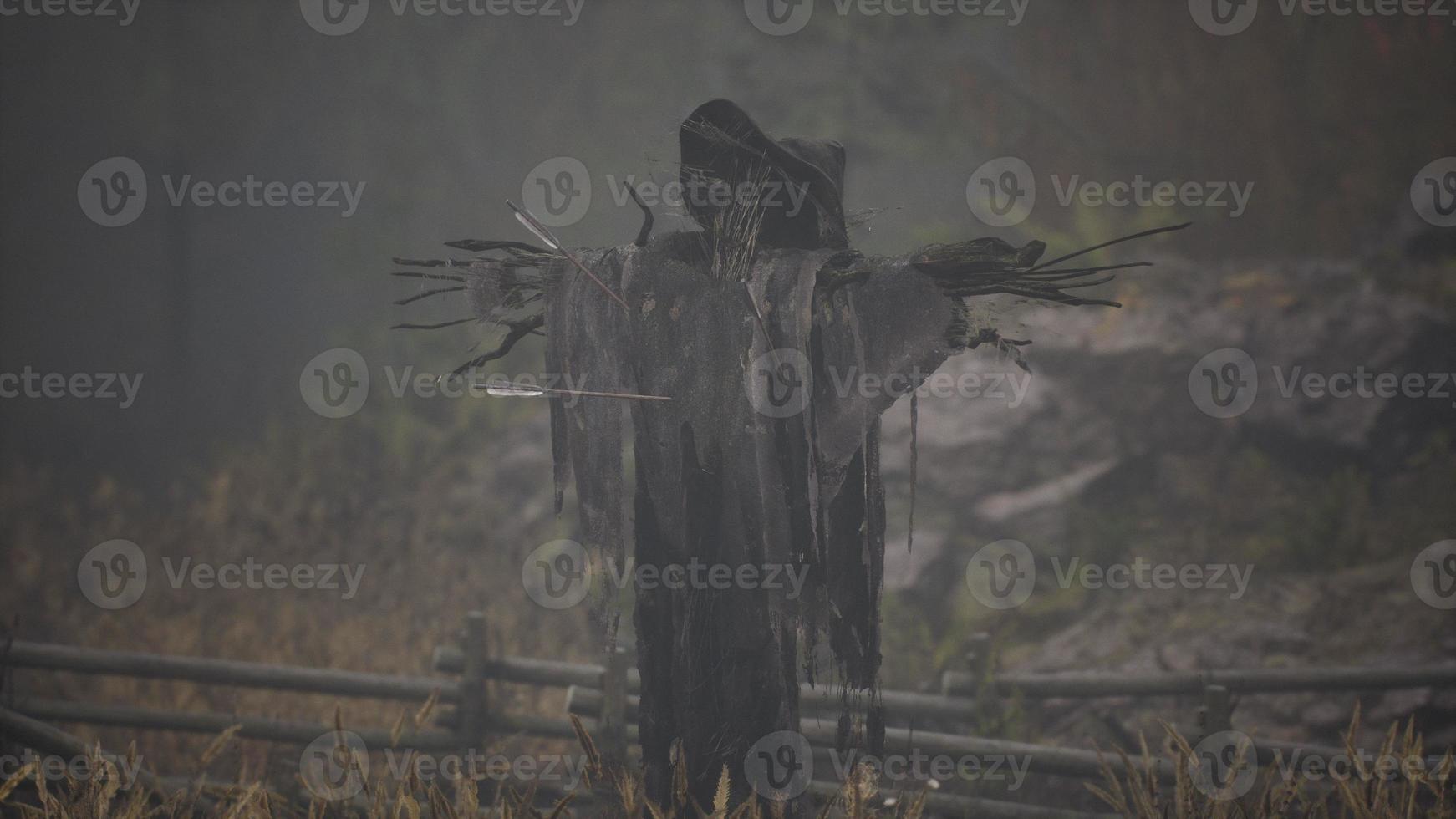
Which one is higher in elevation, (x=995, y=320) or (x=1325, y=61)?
(x=1325, y=61)

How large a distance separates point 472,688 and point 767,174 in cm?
400

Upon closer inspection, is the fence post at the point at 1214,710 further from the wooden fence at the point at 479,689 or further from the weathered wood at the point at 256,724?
the weathered wood at the point at 256,724

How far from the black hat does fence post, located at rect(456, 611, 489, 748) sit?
3443mm

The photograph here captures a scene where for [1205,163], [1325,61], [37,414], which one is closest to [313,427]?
[37,414]

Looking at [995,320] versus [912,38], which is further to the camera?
[912,38]

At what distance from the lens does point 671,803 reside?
3.30 metres

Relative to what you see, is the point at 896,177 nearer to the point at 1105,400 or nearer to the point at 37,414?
the point at 1105,400

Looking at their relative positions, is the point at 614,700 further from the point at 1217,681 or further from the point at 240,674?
the point at 1217,681

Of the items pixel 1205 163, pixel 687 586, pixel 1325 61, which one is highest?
pixel 1325 61

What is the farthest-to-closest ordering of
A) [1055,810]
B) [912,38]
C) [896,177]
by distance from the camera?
[896,177], [912,38], [1055,810]

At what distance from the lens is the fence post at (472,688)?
557 cm

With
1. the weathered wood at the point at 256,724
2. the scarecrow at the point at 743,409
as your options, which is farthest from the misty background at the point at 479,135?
the scarecrow at the point at 743,409

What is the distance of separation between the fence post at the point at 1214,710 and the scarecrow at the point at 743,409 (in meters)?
2.55

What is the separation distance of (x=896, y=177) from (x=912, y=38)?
210 centimetres
